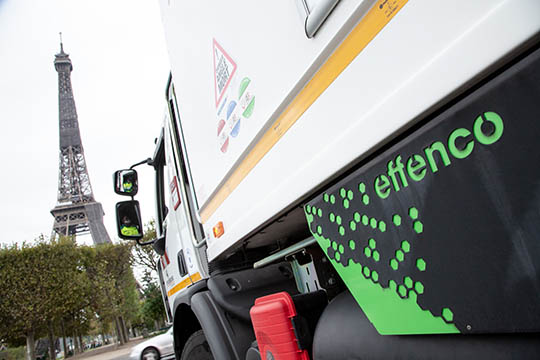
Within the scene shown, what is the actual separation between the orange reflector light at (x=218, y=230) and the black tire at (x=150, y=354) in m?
6.92

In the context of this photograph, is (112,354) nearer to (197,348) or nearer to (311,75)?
(197,348)

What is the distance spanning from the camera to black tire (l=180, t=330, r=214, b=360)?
7.73 ft

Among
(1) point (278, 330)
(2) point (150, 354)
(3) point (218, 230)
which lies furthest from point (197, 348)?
(2) point (150, 354)

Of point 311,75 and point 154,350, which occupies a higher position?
point 311,75

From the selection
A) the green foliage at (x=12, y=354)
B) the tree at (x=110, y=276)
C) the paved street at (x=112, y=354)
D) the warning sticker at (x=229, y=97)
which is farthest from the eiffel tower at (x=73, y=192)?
the warning sticker at (x=229, y=97)

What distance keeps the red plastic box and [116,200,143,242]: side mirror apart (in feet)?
6.94

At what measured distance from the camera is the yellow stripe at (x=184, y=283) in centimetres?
244

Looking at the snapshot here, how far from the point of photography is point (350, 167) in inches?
38.5

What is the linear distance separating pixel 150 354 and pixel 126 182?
5.81 m

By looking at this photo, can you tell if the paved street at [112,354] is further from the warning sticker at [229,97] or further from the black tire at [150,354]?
the warning sticker at [229,97]

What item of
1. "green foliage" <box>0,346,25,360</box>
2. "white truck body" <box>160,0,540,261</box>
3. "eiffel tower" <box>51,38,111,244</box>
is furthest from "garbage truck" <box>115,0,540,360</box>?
"eiffel tower" <box>51,38,111,244</box>

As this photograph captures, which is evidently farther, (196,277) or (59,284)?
(59,284)

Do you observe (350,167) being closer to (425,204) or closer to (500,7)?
(425,204)

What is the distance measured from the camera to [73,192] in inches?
1766
